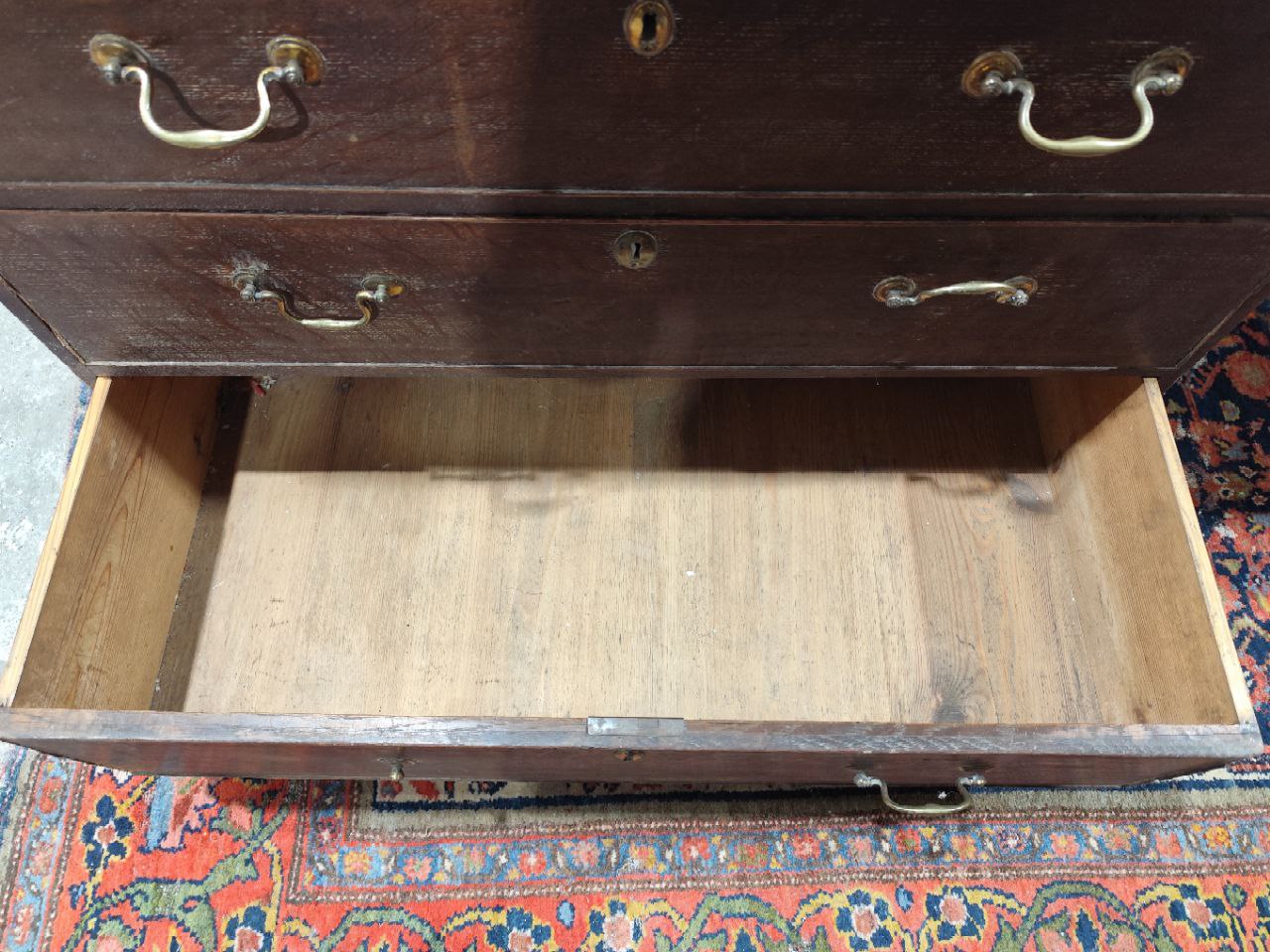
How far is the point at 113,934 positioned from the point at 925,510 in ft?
3.00

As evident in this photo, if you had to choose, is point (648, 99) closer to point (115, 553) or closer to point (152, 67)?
point (152, 67)

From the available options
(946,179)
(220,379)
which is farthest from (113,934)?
(946,179)

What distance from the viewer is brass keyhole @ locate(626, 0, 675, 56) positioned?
47 cm

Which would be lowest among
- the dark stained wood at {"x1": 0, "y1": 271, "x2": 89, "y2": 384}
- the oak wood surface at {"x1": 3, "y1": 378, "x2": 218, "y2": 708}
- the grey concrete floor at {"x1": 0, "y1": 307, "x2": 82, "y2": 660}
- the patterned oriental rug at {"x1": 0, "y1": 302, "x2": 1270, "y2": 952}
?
the patterned oriental rug at {"x1": 0, "y1": 302, "x2": 1270, "y2": 952}

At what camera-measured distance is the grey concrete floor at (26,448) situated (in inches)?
41.4

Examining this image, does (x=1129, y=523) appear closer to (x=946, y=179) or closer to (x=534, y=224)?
(x=946, y=179)

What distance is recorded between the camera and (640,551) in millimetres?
949

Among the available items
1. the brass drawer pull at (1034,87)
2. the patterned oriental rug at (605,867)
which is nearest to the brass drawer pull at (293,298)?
the brass drawer pull at (1034,87)

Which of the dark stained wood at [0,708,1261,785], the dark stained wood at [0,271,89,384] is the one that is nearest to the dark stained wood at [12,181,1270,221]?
the dark stained wood at [0,271,89,384]

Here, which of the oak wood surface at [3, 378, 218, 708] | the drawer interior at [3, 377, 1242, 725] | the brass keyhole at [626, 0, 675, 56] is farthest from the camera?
the drawer interior at [3, 377, 1242, 725]

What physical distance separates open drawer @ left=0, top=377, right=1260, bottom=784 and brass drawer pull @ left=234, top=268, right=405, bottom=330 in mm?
239

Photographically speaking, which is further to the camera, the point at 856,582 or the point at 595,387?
the point at 595,387

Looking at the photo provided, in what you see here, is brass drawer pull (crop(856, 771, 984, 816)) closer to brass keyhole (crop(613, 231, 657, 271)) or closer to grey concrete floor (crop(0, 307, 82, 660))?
brass keyhole (crop(613, 231, 657, 271))

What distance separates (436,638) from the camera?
907 mm
